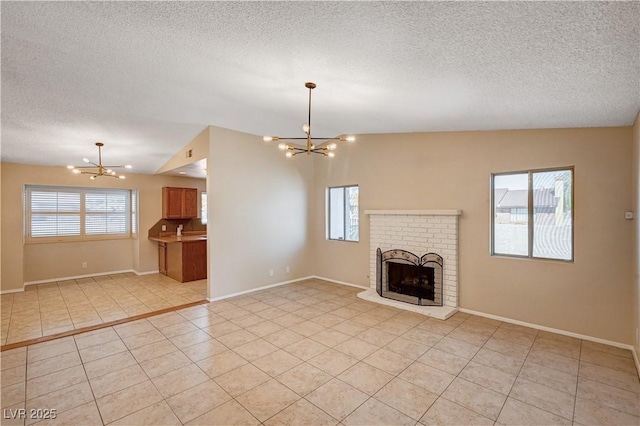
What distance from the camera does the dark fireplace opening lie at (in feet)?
16.2

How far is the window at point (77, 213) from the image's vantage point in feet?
21.3

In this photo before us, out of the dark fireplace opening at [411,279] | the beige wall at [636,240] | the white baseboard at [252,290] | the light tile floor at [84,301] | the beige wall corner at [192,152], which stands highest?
the beige wall corner at [192,152]

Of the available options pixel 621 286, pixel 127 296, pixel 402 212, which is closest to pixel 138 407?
pixel 127 296

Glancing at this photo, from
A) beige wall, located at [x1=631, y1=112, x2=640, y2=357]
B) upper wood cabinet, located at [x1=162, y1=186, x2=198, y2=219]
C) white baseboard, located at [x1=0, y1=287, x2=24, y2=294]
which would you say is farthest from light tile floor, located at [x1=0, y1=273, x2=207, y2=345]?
beige wall, located at [x1=631, y1=112, x2=640, y2=357]

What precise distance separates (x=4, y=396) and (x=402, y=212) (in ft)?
17.1

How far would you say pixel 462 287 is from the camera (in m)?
4.64

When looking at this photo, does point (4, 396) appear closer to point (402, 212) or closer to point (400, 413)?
point (400, 413)

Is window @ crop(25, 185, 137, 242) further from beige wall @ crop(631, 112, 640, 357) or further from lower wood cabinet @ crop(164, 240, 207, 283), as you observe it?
beige wall @ crop(631, 112, 640, 357)

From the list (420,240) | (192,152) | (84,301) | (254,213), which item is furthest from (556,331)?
(84,301)

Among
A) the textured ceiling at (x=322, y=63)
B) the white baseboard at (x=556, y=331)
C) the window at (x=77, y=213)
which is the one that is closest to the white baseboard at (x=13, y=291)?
the window at (x=77, y=213)

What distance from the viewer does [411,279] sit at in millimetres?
5148

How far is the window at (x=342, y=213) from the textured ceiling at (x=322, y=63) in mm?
2207

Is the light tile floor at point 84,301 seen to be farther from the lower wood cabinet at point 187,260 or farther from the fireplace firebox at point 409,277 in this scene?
the fireplace firebox at point 409,277

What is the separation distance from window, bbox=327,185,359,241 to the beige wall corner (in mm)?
2808
